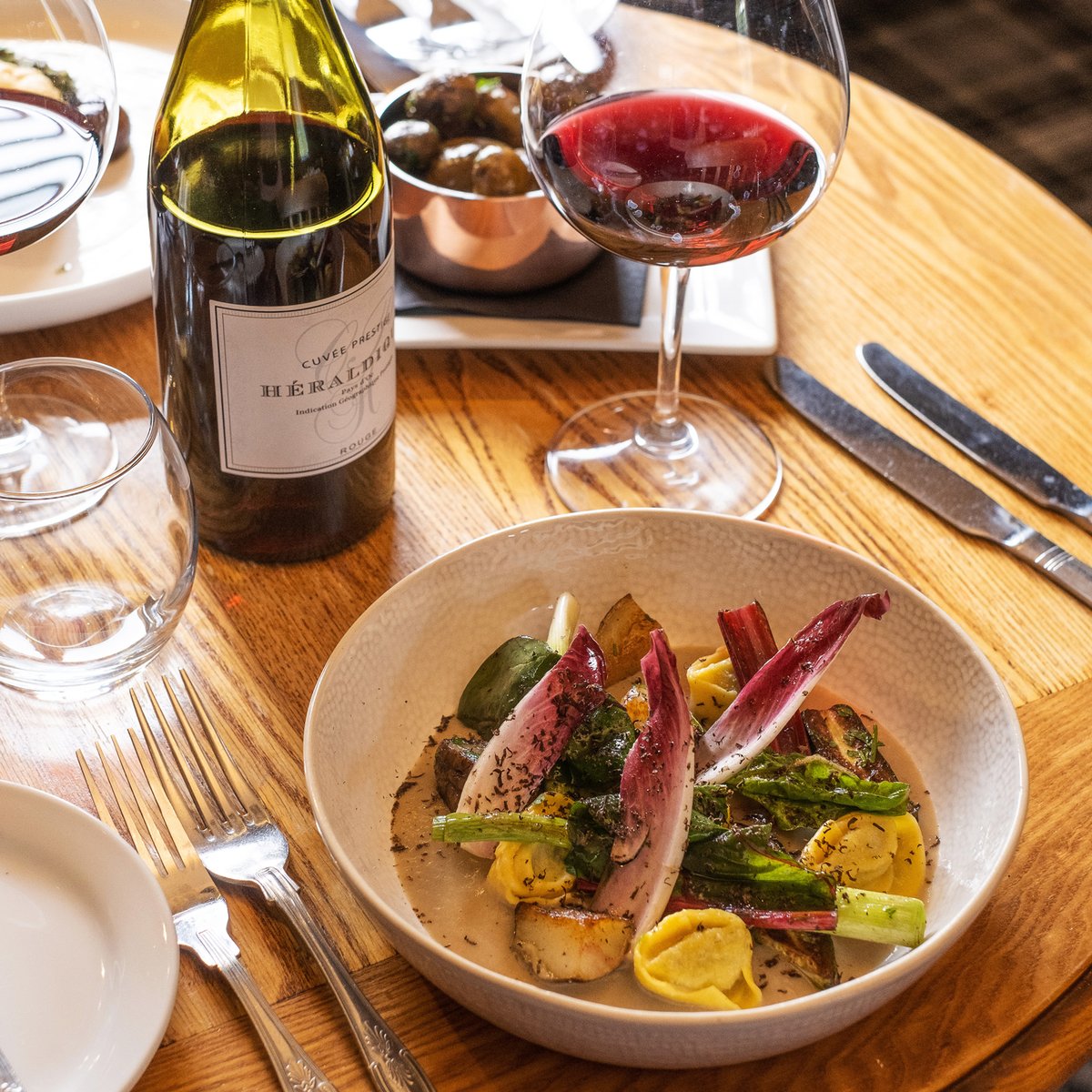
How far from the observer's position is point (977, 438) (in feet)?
3.31

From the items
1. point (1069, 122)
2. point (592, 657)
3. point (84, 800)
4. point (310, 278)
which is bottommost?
point (1069, 122)

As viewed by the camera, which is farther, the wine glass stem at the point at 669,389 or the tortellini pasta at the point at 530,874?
the wine glass stem at the point at 669,389

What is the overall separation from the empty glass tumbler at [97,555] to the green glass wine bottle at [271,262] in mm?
63

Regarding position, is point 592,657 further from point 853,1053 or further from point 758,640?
point 853,1053

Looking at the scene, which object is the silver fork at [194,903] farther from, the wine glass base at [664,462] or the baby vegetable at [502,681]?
the wine glass base at [664,462]

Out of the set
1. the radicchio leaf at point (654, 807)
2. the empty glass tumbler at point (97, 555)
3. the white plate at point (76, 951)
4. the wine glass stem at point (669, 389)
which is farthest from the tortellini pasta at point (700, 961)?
the wine glass stem at point (669, 389)

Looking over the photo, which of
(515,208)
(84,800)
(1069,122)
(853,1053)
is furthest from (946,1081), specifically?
(1069,122)

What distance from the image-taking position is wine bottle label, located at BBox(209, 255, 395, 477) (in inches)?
30.7

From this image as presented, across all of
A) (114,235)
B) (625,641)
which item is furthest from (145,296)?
(625,641)

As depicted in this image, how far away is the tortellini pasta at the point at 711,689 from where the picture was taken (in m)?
0.76

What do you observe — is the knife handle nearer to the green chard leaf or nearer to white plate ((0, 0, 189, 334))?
the green chard leaf

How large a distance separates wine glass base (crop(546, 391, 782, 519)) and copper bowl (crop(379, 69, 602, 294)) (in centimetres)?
13

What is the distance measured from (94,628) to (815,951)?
464mm

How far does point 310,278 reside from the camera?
80 cm
